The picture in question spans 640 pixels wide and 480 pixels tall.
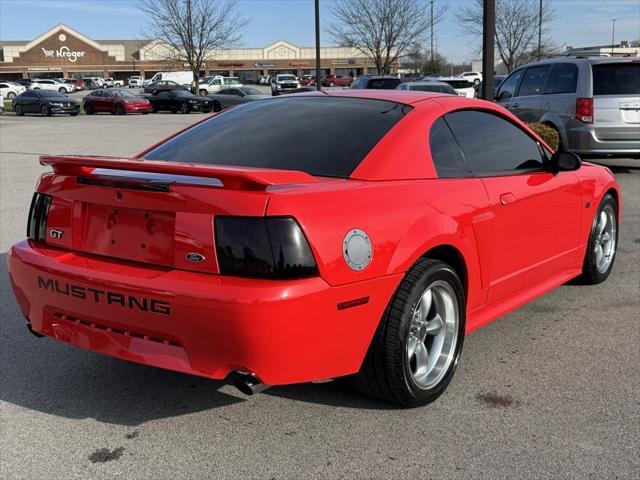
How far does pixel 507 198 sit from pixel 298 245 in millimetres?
1675

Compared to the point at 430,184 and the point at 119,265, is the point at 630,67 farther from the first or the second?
the point at 119,265

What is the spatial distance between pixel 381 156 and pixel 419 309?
2.52 feet

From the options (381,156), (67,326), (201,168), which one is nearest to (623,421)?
(381,156)

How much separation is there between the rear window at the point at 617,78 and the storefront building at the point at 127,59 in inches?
3322

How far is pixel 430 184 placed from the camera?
3.44m

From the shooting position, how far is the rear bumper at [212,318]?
2693 millimetres

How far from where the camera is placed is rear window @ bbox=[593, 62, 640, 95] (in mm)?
10245

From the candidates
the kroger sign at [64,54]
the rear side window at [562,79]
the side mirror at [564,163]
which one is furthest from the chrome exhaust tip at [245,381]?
the kroger sign at [64,54]

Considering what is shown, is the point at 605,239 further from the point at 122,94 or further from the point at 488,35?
the point at 122,94

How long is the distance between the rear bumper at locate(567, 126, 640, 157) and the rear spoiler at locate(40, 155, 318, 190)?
8302mm

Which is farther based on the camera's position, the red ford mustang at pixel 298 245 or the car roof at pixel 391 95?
the car roof at pixel 391 95

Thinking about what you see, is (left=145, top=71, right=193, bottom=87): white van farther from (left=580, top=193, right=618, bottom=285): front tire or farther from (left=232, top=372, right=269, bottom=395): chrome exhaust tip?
(left=232, top=372, right=269, bottom=395): chrome exhaust tip

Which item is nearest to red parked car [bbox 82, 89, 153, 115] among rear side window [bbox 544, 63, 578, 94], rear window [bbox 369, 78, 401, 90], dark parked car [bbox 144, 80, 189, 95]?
dark parked car [bbox 144, 80, 189, 95]

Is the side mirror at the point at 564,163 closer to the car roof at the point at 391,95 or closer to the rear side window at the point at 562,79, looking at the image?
the car roof at the point at 391,95
